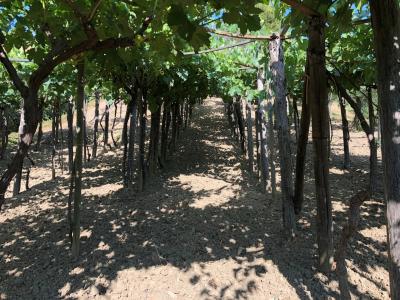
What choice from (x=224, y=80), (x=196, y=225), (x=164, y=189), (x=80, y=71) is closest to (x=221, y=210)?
(x=196, y=225)

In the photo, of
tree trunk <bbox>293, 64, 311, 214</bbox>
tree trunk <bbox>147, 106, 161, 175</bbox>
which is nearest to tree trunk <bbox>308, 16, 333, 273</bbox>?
tree trunk <bbox>293, 64, 311, 214</bbox>

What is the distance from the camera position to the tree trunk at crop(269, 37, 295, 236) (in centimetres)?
504

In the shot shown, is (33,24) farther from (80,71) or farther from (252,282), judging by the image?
(252,282)

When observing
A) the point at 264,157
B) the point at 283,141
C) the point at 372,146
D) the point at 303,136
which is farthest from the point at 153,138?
the point at 372,146

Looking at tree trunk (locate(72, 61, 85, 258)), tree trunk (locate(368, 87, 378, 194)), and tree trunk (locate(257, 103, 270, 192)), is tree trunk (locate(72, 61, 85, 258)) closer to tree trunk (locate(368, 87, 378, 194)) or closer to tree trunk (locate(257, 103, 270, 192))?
tree trunk (locate(368, 87, 378, 194))

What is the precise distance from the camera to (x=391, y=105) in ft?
6.38

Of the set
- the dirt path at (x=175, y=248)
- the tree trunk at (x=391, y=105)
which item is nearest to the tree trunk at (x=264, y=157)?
the dirt path at (x=175, y=248)

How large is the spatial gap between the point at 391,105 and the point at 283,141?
3.35m

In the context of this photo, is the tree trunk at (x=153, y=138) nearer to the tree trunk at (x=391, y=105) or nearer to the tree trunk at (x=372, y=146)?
the tree trunk at (x=372, y=146)

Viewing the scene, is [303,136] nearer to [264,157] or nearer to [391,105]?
[391,105]

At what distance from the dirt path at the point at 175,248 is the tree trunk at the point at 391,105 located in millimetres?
2519

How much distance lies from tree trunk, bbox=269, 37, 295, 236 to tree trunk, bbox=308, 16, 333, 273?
1.10m

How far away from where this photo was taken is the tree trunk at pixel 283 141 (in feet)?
16.5

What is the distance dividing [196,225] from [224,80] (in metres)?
5.13
